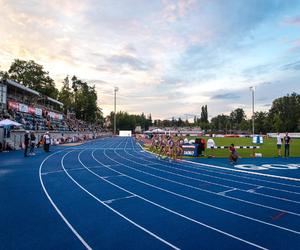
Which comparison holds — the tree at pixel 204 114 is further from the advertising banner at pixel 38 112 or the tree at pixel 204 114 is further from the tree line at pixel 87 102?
the advertising banner at pixel 38 112

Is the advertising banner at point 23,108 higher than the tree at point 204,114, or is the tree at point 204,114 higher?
the tree at point 204,114

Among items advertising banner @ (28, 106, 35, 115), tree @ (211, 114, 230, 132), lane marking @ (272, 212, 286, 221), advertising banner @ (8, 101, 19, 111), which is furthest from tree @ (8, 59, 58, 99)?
tree @ (211, 114, 230, 132)

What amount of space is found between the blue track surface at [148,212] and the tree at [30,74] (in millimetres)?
65747

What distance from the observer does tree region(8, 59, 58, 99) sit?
70625 mm

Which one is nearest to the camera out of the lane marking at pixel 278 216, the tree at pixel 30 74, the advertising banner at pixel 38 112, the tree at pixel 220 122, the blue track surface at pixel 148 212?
the blue track surface at pixel 148 212

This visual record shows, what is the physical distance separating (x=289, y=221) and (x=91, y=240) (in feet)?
14.9

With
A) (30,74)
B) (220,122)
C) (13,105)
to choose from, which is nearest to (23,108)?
(13,105)

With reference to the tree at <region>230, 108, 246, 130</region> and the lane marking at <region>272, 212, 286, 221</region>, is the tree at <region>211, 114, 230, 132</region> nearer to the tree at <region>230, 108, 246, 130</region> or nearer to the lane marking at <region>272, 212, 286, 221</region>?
the tree at <region>230, 108, 246, 130</region>

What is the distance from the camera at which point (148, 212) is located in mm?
7105

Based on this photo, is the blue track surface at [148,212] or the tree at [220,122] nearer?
the blue track surface at [148,212]

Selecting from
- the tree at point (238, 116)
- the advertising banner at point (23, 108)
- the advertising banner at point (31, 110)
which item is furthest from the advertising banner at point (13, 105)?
the tree at point (238, 116)

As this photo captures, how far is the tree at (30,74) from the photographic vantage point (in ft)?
232

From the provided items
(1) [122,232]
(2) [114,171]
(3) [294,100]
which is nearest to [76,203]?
(1) [122,232]

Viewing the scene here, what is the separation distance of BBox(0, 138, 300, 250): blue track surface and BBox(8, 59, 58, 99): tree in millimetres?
65747
